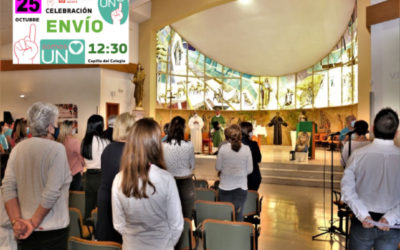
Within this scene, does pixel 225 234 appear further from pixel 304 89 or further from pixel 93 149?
pixel 304 89

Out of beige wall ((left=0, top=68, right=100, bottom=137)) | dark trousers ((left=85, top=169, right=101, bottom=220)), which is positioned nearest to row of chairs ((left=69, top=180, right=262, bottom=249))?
dark trousers ((left=85, top=169, right=101, bottom=220))

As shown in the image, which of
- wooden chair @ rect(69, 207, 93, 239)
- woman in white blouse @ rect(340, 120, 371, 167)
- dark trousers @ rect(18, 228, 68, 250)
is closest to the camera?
dark trousers @ rect(18, 228, 68, 250)

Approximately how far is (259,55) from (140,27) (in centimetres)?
670

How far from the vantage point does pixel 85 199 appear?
13.1 feet

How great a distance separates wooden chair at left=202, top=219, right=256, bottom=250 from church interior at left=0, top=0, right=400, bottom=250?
9.70 ft

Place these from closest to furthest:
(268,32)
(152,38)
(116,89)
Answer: (116,89)
(152,38)
(268,32)

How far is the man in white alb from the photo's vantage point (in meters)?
2.43

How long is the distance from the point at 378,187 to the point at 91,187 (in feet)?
9.54

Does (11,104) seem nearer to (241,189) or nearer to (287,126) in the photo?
(241,189)

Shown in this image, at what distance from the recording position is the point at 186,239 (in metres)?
3.07

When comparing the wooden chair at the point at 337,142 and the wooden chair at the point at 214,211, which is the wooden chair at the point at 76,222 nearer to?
the wooden chair at the point at 214,211

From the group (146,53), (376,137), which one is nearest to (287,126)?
(146,53)

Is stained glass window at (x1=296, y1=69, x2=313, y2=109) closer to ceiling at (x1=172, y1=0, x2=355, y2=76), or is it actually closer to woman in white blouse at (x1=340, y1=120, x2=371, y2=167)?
ceiling at (x1=172, y1=0, x2=355, y2=76)
